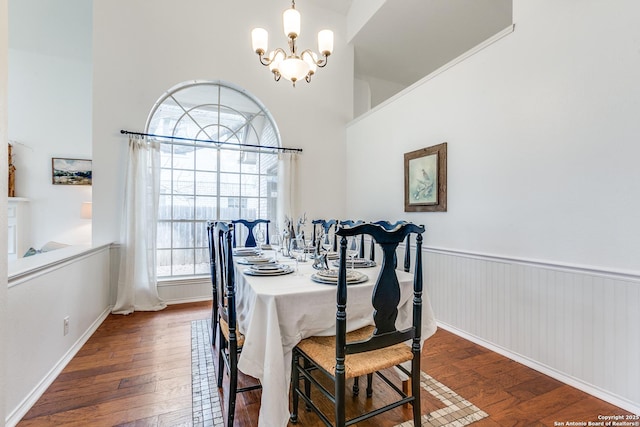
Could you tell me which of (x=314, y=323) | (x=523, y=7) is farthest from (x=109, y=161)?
(x=523, y=7)

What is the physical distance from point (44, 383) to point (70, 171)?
151 inches

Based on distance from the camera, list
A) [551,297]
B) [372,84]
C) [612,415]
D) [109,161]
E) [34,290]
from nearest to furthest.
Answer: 1. [612,415]
2. [34,290]
3. [551,297]
4. [109,161]
5. [372,84]

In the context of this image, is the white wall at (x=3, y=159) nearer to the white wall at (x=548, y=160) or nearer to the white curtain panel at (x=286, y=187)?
the white wall at (x=548, y=160)

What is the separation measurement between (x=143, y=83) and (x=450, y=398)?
452cm

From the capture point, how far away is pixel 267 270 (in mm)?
1844

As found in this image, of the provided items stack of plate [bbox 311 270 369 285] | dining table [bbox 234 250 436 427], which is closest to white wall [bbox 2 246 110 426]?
dining table [bbox 234 250 436 427]

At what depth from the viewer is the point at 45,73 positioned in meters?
4.53

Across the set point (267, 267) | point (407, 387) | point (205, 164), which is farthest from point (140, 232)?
point (407, 387)

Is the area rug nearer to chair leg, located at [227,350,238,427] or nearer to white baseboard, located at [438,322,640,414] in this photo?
chair leg, located at [227,350,238,427]

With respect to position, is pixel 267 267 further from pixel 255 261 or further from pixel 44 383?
pixel 44 383

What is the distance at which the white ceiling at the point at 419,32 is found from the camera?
3902 millimetres

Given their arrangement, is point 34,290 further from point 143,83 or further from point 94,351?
point 143,83

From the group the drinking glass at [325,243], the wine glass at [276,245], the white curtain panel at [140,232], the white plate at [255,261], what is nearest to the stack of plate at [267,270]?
the white plate at [255,261]

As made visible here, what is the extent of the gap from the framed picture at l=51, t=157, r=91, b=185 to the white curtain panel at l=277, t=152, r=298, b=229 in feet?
10.4
